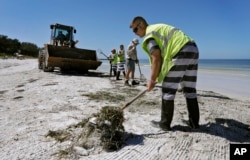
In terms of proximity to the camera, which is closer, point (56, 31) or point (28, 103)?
point (28, 103)

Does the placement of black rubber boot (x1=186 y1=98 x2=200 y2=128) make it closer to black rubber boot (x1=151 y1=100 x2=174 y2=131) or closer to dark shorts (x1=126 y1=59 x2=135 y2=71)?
black rubber boot (x1=151 y1=100 x2=174 y2=131)

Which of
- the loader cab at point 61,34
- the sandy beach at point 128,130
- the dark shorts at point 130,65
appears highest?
the loader cab at point 61,34

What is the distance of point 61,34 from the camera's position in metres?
16.5

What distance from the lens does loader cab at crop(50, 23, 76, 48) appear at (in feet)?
52.9

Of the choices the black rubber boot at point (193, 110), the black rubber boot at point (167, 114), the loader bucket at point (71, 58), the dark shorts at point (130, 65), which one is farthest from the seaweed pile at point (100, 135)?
the loader bucket at point (71, 58)

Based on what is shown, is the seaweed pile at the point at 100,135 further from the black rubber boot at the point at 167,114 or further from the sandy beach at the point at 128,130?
the black rubber boot at the point at 167,114

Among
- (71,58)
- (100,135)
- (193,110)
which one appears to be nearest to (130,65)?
(71,58)

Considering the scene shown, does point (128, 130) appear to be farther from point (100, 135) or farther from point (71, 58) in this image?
point (71, 58)

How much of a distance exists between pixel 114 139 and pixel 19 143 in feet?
4.01

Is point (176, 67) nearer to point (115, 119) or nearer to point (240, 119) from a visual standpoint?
point (115, 119)

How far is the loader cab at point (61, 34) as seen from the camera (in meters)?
16.1

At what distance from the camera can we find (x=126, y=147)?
3.53m

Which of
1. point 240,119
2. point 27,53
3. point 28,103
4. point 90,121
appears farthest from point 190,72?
point 27,53

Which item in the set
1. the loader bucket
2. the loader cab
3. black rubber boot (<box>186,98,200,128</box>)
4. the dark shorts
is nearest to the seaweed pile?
black rubber boot (<box>186,98,200,128</box>)
